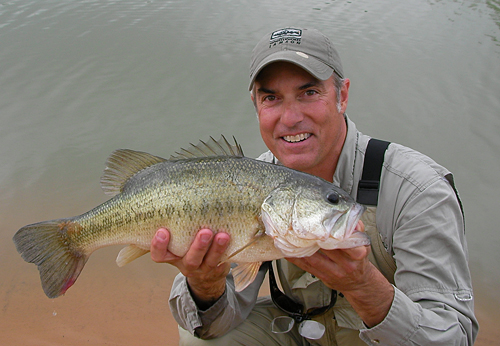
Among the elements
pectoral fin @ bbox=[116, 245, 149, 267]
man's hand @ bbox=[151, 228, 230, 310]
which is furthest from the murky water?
→ pectoral fin @ bbox=[116, 245, 149, 267]

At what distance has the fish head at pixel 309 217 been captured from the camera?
1.74 meters

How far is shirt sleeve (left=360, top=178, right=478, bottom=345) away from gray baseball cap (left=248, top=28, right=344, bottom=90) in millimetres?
912

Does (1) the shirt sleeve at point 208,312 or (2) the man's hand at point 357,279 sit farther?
(1) the shirt sleeve at point 208,312

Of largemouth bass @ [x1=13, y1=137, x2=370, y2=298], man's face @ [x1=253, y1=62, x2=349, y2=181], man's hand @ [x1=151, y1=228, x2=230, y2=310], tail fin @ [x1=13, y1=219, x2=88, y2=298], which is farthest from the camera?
man's face @ [x1=253, y1=62, x2=349, y2=181]

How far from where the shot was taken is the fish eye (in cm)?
183

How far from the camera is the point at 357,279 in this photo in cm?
179

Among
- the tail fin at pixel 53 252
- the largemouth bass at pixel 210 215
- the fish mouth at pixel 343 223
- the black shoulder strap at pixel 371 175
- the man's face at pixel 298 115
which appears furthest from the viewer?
the man's face at pixel 298 115

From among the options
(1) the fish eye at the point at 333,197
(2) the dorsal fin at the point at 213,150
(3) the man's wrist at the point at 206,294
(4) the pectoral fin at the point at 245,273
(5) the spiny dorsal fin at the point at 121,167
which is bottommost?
(3) the man's wrist at the point at 206,294

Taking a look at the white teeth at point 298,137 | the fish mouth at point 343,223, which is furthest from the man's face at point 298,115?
the fish mouth at point 343,223

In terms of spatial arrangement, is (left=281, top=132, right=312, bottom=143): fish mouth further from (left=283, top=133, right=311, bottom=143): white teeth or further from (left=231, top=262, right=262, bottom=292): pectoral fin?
(left=231, top=262, right=262, bottom=292): pectoral fin

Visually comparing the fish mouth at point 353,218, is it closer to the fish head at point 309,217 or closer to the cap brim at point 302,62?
the fish head at point 309,217

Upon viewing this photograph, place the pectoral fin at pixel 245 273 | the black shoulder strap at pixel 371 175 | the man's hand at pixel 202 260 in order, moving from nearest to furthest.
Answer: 1. the man's hand at pixel 202 260
2. the pectoral fin at pixel 245 273
3. the black shoulder strap at pixel 371 175

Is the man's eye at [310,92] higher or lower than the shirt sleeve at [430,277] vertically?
higher

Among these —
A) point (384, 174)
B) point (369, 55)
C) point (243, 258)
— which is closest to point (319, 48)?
point (384, 174)
